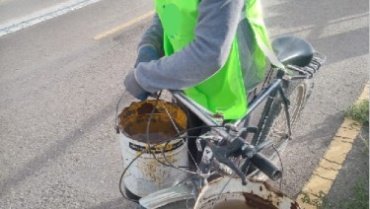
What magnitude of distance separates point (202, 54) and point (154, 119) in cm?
90

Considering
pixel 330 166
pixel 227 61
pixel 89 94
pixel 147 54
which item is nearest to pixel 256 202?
pixel 227 61

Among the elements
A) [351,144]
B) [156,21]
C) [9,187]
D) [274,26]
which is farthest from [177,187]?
[274,26]

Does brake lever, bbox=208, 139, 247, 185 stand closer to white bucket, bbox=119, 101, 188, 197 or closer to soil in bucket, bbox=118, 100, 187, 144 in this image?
white bucket, bbox=119, 101, 188, 197

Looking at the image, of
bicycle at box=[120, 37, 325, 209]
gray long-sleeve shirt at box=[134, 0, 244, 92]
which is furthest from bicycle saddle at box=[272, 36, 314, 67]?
gray long-sleeve shirt at box=[134, 0, 244, 92]

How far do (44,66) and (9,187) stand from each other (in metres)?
2.21

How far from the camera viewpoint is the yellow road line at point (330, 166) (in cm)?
339

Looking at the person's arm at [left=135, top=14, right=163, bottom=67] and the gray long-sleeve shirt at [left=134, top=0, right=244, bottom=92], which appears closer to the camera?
the gray long-sleeve shirt at [left=134, top=0, right=244, bottom=92]

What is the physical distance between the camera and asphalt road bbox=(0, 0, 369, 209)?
363 centimetres

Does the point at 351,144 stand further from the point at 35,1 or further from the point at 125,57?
the point at 35,1

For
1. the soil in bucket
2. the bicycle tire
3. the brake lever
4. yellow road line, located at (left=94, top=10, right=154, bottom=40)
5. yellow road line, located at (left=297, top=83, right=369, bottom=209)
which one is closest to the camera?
the brake lever

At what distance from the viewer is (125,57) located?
5.64m

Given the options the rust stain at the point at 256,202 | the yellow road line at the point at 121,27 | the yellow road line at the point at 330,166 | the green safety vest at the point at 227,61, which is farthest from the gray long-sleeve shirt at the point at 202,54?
the yellow road line at the point at 121,27

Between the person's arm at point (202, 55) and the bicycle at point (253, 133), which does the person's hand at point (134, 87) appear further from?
the bicycle at point (253, 133)

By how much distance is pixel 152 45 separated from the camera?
261 cm
